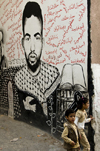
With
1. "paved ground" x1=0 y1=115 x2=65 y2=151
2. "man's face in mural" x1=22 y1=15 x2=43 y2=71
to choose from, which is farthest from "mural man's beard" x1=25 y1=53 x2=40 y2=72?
"paved ground" x1=0 y1=115 x2=65 y2=151

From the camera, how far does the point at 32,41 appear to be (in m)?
4.87

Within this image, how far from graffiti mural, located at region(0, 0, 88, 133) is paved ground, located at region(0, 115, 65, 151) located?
0.75 feet

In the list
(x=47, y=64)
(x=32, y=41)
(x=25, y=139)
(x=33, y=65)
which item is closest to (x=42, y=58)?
(x=47, y=64)

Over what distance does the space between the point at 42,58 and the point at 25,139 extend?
202 cm

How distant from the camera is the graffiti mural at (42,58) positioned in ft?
11.8

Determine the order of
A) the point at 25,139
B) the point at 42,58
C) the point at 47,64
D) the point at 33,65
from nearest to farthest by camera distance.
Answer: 1. the point at 25,139
2. the point at 47,64
3. the point at 42,58
4. the point at 33,65

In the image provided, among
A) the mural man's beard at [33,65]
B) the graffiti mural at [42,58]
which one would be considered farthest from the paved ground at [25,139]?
the mural man's beard at [33,65]

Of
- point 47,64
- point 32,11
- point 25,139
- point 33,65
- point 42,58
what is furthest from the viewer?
point 33,65

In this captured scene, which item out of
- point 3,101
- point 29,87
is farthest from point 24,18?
point 3,101

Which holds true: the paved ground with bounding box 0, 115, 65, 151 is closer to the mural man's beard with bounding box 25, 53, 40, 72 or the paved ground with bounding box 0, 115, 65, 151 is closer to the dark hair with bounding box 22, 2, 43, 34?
the mural man's beard with bounding box 25, 53, 40, 72

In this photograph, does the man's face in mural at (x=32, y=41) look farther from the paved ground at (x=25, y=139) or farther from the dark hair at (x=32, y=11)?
the paved ground at (x=25, y=139)

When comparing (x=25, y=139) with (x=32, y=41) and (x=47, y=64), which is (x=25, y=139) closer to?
(x=47, y=64)

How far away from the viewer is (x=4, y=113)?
630cm

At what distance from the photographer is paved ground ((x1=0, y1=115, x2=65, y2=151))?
378 centimetres
